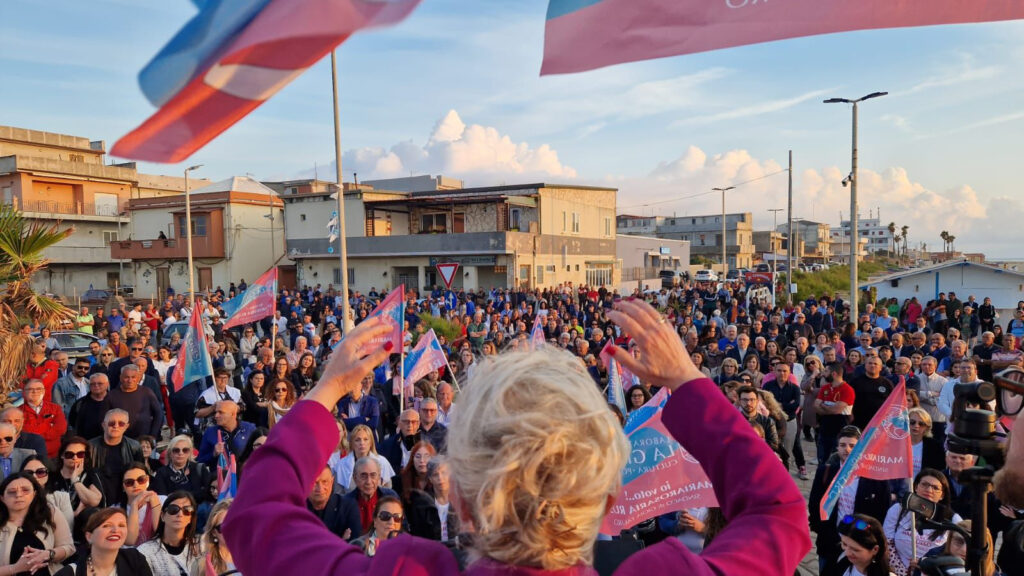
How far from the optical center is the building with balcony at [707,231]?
254 ft

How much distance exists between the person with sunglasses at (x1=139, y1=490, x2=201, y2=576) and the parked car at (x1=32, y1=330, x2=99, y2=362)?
49.0ft

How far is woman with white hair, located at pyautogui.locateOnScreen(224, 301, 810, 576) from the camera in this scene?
3.84 feet

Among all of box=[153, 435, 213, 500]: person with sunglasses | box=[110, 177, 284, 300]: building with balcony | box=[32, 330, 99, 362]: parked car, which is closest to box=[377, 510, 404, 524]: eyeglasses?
box=[153, 435, 213, 500]: person with sunglasses

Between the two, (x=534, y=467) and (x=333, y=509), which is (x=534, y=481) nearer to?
(x=534, y=467)

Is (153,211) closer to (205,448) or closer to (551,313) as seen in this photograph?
(551,313)

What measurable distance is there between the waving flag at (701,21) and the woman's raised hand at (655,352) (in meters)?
1.45

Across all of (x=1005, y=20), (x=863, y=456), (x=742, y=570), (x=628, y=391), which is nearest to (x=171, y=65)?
(x=742, y=570)

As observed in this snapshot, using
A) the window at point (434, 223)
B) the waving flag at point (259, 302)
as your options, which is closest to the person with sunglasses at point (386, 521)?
the waving flag at point (259, 302)

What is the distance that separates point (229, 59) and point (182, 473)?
5227 mm

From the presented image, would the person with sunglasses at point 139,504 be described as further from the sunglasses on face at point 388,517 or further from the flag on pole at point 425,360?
the flag on pole at point 425,360

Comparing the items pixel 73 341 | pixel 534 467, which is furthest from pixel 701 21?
pixel 73 341

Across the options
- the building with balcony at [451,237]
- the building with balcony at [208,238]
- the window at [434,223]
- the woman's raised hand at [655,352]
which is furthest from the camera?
the building with balcony at [208,238]

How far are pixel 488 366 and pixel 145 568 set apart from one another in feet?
14.4

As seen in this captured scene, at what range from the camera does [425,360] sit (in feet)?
33.8
